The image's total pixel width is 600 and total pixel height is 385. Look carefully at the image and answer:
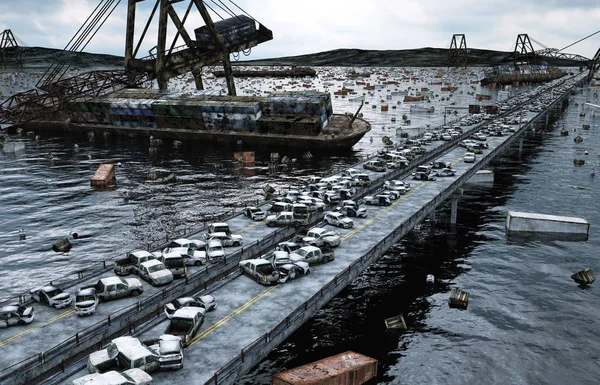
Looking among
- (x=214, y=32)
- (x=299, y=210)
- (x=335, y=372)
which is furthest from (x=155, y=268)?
(x=214, y=32)

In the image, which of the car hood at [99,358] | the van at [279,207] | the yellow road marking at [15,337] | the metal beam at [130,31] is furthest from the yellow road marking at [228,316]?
the metal beam at [130,31]

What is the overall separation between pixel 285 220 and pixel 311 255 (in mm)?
10978

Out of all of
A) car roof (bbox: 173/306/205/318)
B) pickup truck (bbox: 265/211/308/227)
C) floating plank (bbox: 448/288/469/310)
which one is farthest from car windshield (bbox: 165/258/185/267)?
floating plank (bbox: 448/288/469/310)

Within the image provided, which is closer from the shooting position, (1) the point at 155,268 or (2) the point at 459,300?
(1) the point at 155,268

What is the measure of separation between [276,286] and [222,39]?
370ft

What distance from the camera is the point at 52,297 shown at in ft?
123

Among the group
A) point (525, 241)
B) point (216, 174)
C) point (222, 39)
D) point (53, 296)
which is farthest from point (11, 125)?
point (525, 241)

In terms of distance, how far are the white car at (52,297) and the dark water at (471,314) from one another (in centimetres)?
1409

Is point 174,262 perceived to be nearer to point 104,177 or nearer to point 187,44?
point 104,177

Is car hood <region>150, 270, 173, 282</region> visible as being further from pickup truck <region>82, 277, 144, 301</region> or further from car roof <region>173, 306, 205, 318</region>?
car roof <region>173, 306, 205, 318</region>

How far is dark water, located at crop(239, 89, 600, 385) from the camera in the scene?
130ft

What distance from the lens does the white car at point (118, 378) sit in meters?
26.5

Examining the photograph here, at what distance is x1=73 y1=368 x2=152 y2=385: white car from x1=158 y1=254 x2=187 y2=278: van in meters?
14.0

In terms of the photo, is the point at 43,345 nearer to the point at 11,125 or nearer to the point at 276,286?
the point at 276,286
